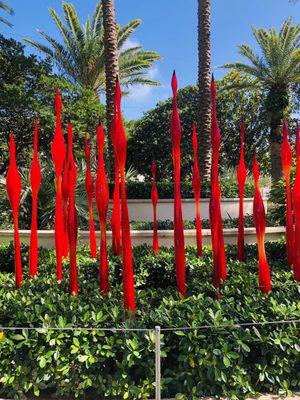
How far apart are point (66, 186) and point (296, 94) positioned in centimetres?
2594

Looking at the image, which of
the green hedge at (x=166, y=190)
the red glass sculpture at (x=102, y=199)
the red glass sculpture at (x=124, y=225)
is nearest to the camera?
the red glass sculpture at (x=124, y=225)

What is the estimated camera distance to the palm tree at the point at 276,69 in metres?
17.8

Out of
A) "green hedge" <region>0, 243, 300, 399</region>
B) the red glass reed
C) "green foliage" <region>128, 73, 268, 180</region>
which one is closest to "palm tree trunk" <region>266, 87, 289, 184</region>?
Result: "green foliage" <region>128, 73, 268, 180</region>

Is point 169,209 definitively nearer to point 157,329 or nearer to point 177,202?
point 177,202

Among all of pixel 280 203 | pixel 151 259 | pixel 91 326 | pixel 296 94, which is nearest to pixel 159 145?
pixel 296 94

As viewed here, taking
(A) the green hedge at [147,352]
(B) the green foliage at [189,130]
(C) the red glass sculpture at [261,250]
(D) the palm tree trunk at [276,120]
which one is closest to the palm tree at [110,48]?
(D) the palm tree trunk at [276,120]

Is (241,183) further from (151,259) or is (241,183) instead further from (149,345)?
(149,345)

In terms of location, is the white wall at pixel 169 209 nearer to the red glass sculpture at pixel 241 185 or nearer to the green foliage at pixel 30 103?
the green foliage at pixel 30 103

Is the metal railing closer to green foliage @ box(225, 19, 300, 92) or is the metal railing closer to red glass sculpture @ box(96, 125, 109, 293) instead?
red glass sculpture @ box(96, 125, 109, 293)

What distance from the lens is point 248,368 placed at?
9.51ft

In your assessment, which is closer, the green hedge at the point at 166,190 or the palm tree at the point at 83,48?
the green hedge at the point at 166,190

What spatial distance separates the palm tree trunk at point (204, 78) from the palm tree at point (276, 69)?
15.6 feet

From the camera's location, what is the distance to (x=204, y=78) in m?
13.9

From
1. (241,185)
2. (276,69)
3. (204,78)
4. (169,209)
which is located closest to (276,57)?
(276,69)
